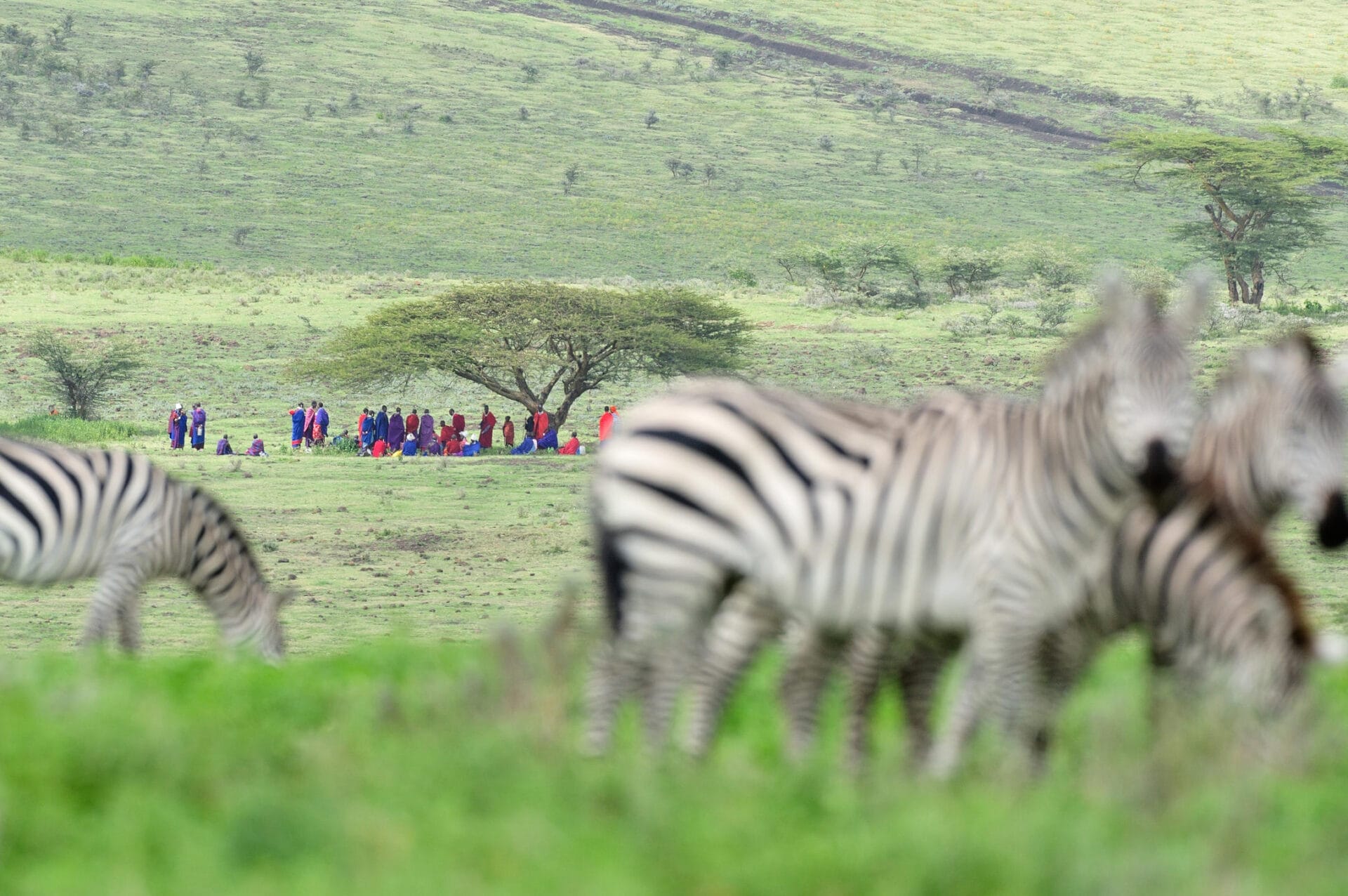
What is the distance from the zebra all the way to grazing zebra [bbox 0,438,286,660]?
14.5 ft

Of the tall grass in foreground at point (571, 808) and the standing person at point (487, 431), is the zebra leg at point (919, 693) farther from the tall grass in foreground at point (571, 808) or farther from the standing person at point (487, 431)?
the standing person at point (487, 431)

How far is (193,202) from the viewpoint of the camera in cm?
6581

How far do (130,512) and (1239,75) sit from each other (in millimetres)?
94570

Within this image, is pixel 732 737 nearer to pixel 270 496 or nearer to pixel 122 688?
pixel 122 688

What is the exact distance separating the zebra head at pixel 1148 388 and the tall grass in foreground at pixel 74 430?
97.2 ft

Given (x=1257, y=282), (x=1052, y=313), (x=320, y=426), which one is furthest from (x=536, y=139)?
(x=320, y=426)

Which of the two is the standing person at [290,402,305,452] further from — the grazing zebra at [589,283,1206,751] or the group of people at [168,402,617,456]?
the grazing zebra at [589,283,1206,751]

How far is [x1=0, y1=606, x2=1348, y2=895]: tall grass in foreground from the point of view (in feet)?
13.8

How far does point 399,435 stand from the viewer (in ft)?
104

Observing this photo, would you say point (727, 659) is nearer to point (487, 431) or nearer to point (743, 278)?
point (487, 431)

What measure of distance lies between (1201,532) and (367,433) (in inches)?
1052

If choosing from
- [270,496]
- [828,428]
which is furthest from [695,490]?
[270,496]

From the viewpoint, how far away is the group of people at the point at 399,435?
31.2 m

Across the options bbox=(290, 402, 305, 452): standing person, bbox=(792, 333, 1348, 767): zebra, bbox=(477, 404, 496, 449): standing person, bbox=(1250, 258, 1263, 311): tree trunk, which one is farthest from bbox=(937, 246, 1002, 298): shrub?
bbox=(792, 333, 1348, 767): zebra
